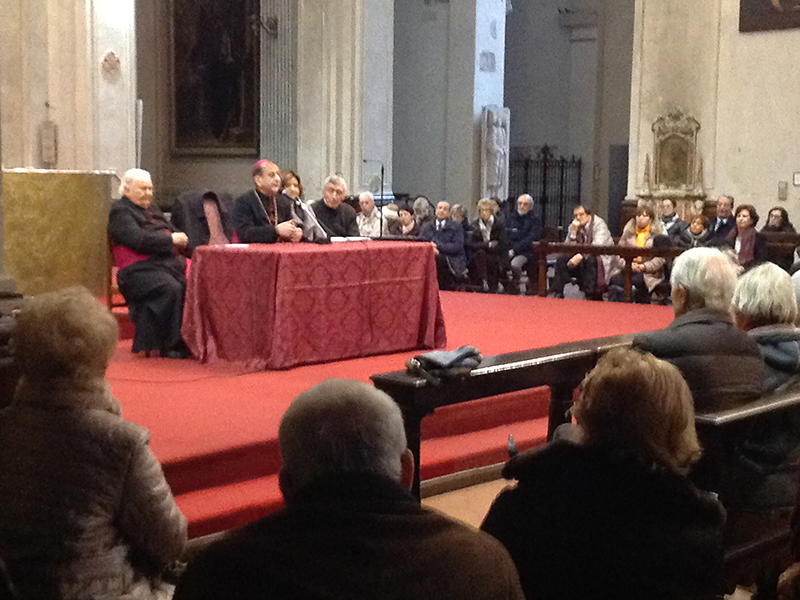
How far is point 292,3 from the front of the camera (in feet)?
45.5

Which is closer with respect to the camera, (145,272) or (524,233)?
(145,272)

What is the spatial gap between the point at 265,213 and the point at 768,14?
804 centimetres

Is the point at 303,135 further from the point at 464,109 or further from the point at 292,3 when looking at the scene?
the point at 464,109

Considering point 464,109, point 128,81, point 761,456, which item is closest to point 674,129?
point 464,109

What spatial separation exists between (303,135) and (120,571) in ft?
38.9

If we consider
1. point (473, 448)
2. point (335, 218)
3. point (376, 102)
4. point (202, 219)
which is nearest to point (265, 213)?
point (202, 219)

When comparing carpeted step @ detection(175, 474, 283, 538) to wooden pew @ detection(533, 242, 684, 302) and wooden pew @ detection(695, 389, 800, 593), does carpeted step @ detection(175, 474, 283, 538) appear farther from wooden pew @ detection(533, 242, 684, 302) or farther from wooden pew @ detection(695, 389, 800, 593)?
wooden pew @ detection(533, 242, 684, 302)

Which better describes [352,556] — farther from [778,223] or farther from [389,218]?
[389,218]

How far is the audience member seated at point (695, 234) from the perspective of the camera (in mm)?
10648

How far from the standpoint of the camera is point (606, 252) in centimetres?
1052

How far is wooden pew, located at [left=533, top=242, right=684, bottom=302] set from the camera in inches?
402

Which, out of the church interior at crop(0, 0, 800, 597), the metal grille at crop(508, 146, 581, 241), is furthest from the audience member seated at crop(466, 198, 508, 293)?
the metal grille at crop(508, 146, 581, 241)

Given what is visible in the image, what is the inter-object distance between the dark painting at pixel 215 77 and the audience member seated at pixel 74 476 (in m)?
12.5

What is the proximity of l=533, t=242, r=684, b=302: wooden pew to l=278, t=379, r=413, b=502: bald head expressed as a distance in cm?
877
